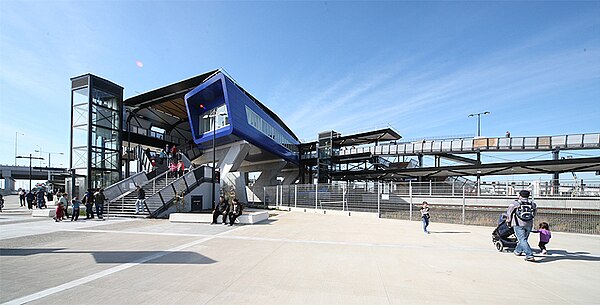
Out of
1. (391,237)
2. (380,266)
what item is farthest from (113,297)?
(391,237)

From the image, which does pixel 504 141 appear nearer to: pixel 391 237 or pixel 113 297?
pixel 391 237

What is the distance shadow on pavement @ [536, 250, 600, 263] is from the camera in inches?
274

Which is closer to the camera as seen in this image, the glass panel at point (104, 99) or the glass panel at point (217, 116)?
the glass panel at point (104, 99)

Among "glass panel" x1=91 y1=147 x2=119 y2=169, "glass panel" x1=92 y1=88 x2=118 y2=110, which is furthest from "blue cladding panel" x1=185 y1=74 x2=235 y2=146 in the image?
"glass panel" x1=91 y1=147 x2=119 y2=169

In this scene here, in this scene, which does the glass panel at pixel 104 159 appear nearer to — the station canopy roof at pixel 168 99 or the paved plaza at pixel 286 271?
the station canopy roof at pixel 168 99

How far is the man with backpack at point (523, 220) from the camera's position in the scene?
6.71 meters

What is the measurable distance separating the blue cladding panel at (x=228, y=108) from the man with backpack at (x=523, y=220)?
24522 mm

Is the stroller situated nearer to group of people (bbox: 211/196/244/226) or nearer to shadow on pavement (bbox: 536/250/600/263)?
shadow on pavement (bbox: 536/250/600/263)

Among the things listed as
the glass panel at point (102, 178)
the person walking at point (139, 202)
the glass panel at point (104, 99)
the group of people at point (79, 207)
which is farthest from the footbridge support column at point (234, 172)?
the group of people at point (79, 207)

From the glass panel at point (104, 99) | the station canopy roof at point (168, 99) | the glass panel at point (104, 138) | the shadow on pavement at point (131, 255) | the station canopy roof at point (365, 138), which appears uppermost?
the station canopy roof at point (168, 99)

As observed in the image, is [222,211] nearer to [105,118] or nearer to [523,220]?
[523,220]

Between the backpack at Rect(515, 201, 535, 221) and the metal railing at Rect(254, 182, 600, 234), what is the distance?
670 centimetres

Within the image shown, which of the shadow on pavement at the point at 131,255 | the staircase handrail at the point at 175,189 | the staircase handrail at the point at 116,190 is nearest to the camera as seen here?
the shadow on pavement at the point at 131,255

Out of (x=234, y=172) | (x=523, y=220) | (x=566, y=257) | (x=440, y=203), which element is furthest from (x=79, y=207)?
(x=440, y=203)
